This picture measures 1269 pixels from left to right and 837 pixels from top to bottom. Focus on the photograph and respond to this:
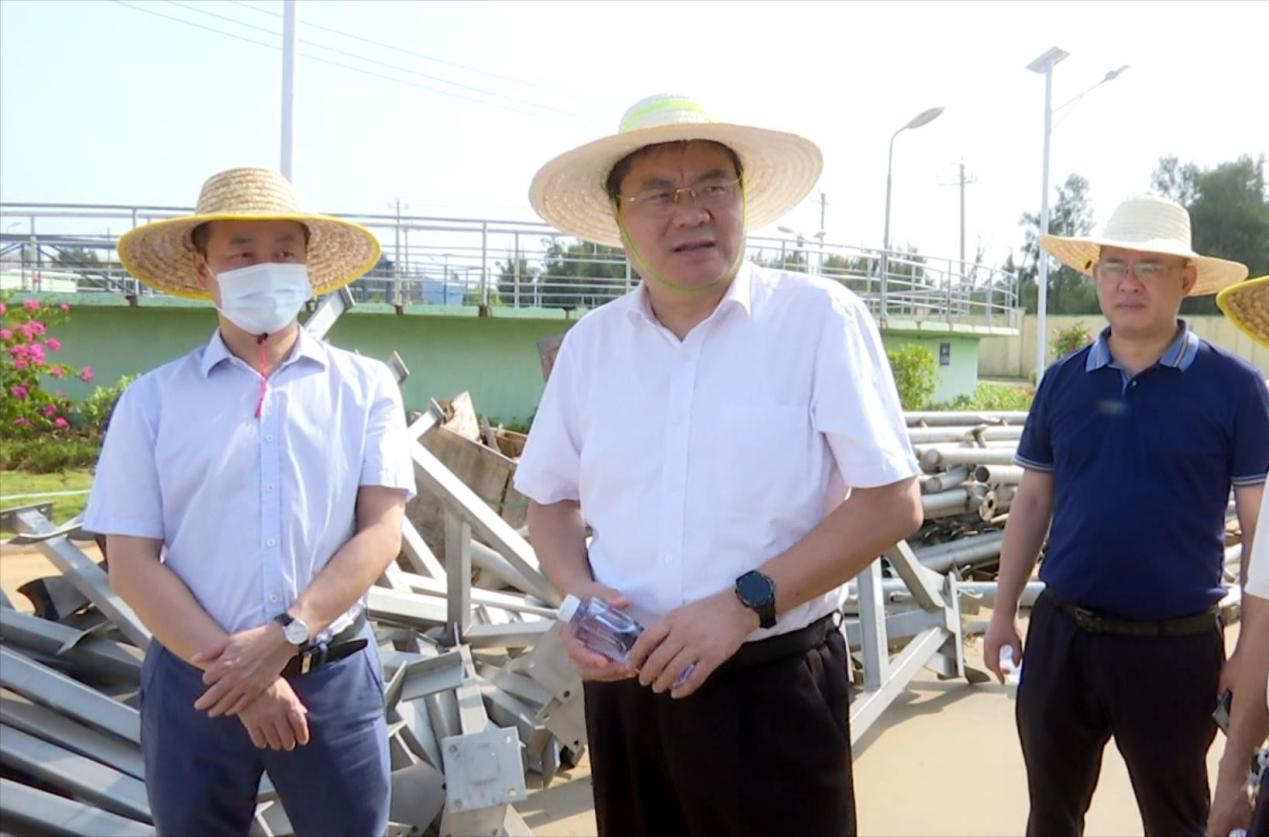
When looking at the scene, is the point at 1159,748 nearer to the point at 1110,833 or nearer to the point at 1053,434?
the point at 1053,434

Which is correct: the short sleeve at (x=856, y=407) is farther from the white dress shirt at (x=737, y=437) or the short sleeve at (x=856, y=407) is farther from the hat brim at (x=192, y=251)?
the hat brim at (x=192, y=251)

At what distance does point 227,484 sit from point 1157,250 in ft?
8.02

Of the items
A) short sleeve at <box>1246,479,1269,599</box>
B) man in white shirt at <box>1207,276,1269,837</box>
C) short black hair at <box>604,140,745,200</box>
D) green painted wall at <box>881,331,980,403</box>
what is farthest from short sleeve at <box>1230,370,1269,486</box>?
green painted wall at <box>881,331,980,403</box>

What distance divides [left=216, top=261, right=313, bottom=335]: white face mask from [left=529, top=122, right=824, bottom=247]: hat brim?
63 centimetres

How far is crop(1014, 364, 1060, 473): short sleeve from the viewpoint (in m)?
2.96

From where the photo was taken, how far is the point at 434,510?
645 cm

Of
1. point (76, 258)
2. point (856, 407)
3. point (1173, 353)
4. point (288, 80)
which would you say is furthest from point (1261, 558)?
point (76, 258)

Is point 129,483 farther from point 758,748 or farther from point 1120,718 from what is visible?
point 1120,718

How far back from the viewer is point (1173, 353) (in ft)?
8.86

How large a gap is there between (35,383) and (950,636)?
35.7 feet

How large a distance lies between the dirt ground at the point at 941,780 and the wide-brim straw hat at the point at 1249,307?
7.79 ft

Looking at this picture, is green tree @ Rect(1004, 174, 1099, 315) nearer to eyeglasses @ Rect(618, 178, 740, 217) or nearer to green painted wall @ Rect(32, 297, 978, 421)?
green painted wall @ Rect(32, 297, 978, 421)

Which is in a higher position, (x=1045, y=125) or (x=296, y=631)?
(x=1045, y=125)

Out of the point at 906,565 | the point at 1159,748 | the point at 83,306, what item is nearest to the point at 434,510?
the point at 906,565
